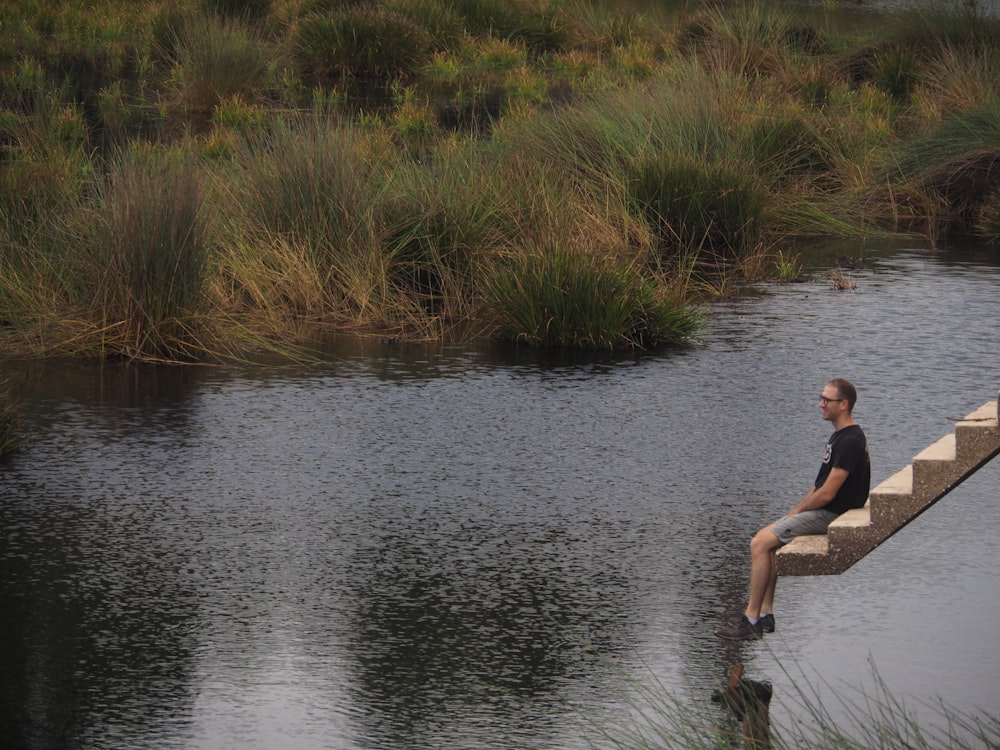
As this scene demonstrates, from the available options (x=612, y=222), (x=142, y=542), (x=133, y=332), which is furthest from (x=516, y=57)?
(x=142, y=542)

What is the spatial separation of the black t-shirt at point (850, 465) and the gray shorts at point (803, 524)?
36 millimetres

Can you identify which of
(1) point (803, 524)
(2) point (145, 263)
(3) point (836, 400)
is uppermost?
(3) point (836, 400)

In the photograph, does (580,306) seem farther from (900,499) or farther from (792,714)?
(792,714)

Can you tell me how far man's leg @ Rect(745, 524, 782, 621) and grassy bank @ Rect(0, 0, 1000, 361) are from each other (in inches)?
243

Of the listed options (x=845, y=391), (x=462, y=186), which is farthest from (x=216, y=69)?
(x=845, y=391)

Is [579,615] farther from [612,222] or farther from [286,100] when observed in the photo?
[286,100]

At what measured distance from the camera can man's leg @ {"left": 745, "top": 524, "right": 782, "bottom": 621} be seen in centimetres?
689

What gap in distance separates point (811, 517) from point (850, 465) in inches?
9.9

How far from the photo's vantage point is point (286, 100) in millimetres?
26531

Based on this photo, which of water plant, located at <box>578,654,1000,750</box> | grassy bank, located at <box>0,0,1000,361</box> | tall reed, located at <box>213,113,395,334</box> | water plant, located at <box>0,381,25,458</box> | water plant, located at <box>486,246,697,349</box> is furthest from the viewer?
tall reed, located at <box>213,113,395,334</box>

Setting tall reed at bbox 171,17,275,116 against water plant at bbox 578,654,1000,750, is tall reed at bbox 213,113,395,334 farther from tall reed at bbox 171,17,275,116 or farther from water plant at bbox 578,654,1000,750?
tall reed at bbox 171,17,275,116

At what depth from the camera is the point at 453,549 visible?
26.8 feet

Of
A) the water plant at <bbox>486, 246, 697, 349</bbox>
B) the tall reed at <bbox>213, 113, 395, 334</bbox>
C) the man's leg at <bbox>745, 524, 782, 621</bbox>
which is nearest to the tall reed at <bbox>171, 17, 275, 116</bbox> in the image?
the tall reed at <bbox>213, 113, 395, 334</bbox>

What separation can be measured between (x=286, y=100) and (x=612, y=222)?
1137 centimetres
